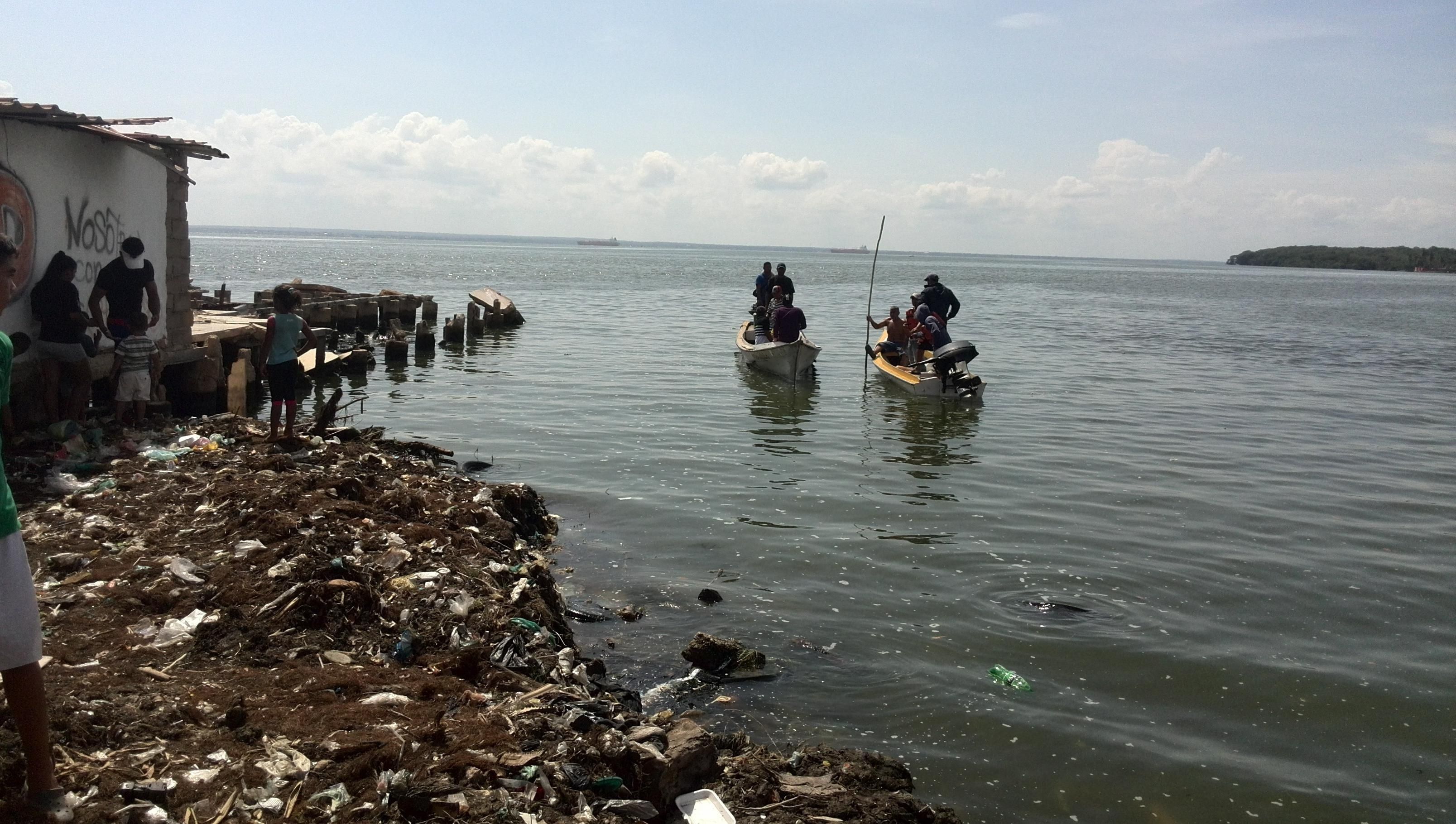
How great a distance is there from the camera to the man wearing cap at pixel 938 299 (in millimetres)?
20562

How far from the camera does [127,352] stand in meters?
11.1

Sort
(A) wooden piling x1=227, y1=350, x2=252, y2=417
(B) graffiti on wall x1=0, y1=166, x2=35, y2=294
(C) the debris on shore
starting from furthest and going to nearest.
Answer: (A) wooden piling x1=227, y1=350, x2=252, y2=417
(B) graffiti on wall x1=0, y1=166, x2=35, y2=294
(C) the debris on shore

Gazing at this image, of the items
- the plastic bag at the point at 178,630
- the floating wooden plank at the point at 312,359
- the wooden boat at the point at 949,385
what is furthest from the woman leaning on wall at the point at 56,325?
the wooden boat at the point at 949,385

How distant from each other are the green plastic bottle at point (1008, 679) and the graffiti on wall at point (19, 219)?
956 cm

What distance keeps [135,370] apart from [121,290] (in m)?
0.91

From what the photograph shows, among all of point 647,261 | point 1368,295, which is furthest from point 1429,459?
point 647,261

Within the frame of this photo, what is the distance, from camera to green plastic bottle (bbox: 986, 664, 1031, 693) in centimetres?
759

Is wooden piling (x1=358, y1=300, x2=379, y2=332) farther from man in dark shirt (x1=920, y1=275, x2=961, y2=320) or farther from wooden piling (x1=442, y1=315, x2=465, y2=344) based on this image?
man in dark shirt (x1=920, y1=275, x2=961, y2=320)

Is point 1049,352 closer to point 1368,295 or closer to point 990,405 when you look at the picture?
point 990,405

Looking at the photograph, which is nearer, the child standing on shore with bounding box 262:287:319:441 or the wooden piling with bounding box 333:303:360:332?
the child standing on shore with bounding box 262:287:319:441

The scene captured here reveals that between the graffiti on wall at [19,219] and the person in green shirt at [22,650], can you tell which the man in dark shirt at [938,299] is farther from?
the person in green shirt at [22,650]

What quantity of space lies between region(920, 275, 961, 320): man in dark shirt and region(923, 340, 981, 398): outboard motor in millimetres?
1294

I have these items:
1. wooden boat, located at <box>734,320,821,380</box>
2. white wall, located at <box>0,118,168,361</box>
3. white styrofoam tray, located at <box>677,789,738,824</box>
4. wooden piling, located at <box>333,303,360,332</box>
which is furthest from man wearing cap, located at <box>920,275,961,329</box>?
white styrofoam tray, located at <box>677,789,738,824</box>

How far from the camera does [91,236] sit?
11500mm
